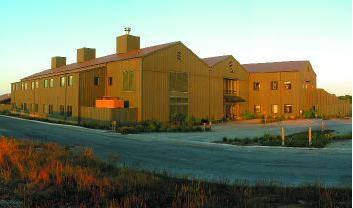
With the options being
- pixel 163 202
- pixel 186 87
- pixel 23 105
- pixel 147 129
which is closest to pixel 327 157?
pixel 163 202

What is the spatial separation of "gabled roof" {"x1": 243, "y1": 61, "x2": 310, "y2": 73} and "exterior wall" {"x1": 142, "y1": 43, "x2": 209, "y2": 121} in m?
14.7

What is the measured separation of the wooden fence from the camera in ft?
108

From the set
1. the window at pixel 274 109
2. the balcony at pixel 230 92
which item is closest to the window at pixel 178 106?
the balcony at pixel 230 92

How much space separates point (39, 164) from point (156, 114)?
2419 cm

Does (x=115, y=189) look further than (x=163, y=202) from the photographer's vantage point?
Yes

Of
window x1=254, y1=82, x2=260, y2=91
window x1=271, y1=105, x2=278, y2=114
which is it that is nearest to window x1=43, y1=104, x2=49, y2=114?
window x1=254, y1=82, x2=260, y2=91

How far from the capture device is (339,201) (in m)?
Answer: 7.72

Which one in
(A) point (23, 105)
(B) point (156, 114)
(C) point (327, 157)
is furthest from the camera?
(A) point (23, 105)

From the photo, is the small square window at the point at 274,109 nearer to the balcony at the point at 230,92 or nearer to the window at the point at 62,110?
the balcony at the point at 230,92

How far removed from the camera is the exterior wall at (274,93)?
4862 centimetres

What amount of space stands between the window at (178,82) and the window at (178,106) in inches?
42.0

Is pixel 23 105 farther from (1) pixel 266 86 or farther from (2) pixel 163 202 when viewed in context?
(2) pixel 163 202

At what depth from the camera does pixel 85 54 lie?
56.4 meters

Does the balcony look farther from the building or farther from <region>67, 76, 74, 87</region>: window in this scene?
<region>67, 76, 74, 87</region>: window
